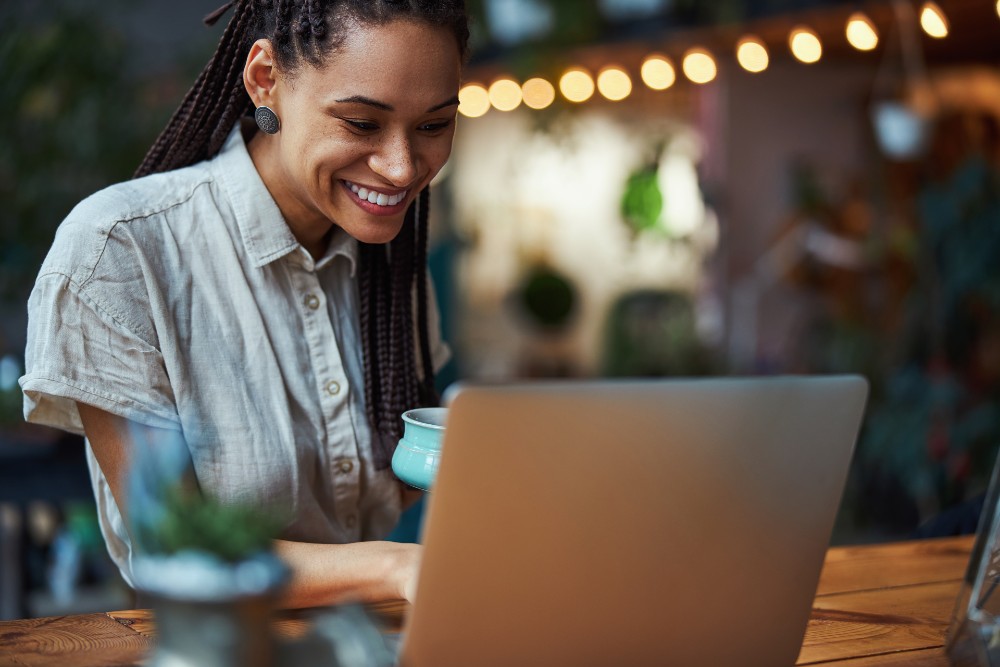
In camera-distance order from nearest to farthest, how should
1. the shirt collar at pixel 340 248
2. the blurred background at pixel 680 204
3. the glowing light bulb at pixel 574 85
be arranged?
the shirt collar at pixel 340 248, the blurred background at pixel 680 204, the glowing light bulb at pixel 574 85

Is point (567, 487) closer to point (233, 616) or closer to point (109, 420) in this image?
point (233, 616)

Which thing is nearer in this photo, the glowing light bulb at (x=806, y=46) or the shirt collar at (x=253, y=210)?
the shirt collar at (x=253, y=210)

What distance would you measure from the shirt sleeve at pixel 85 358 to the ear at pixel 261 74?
330 mm

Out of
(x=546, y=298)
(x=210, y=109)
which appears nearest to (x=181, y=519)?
(x=210, y=109)

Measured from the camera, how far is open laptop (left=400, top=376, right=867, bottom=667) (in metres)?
0.79

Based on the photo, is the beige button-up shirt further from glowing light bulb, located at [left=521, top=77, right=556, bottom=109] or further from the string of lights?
glowing light bulb, located at [left=521, top=77, right=556, bottom=109]

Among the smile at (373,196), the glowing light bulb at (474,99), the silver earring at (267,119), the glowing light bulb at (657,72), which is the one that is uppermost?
the glowing light bulb at (657,72)

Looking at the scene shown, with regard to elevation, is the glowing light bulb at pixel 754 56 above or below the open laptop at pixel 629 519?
above

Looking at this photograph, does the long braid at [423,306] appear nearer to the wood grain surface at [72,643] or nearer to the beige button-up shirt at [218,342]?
the beige button-up shirt at [218,342]

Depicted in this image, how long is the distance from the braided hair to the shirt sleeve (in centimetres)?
33

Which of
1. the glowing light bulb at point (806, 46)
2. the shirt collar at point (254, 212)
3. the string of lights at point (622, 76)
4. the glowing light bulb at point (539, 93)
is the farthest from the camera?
the glowing light bulb at point (539, 93)

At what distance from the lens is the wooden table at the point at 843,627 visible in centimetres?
107

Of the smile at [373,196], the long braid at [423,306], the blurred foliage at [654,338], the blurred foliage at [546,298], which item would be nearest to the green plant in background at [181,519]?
the smile at [373,196]

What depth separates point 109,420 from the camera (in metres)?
A: 1.28
